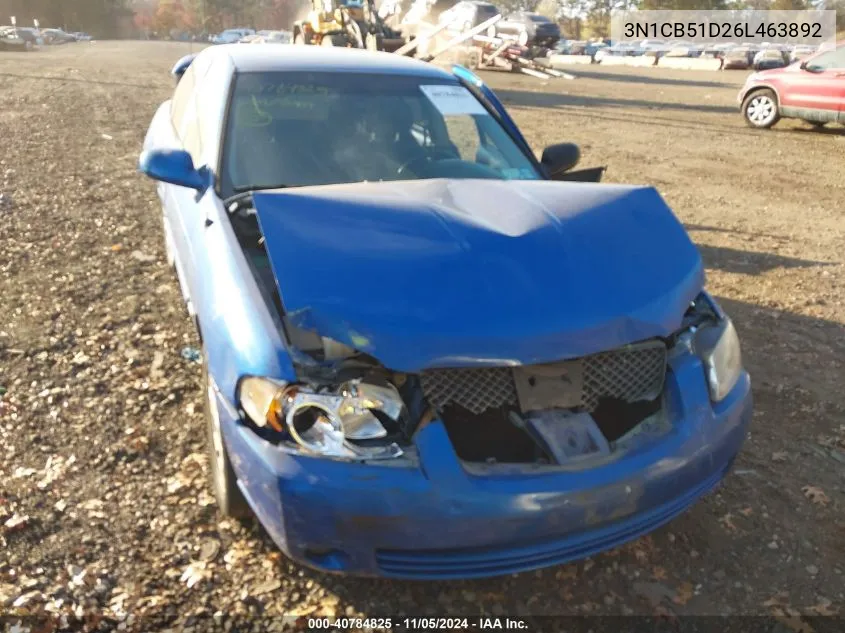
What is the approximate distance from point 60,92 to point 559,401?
15.7 meters

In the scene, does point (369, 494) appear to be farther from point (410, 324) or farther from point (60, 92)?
point (60, 92)

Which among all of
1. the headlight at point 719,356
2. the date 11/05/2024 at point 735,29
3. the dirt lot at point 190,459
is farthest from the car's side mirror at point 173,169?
the date 11/05/2024 at point 735,29

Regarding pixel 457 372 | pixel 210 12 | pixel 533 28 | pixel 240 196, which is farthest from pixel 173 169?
pixel 210 12

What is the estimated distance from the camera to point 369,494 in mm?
2041

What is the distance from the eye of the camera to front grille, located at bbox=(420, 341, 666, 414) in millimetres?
2318

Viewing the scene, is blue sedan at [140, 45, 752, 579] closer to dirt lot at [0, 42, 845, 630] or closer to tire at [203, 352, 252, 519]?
tire at [203, 352, 252, 519]

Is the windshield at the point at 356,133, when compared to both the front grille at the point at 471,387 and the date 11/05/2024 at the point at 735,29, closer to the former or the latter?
the front grille at the point at 471,387

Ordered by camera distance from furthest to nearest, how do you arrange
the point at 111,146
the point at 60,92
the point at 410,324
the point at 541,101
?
the point at 541,101, the point at 60,92, the point at 111,146, the point at 410,324

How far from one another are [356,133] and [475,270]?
1482mm

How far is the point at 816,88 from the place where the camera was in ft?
39.8

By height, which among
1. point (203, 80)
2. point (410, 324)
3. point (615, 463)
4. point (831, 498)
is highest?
point (203, 80)

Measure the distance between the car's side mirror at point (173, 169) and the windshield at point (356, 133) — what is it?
13 cm

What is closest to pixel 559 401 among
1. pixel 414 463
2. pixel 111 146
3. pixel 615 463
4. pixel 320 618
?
pixel 615 463

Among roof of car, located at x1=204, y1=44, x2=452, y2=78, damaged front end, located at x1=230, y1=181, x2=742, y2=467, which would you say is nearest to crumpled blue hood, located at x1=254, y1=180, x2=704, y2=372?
damaged front end, located at x1=230, y1=181, x2=742, y2=467
